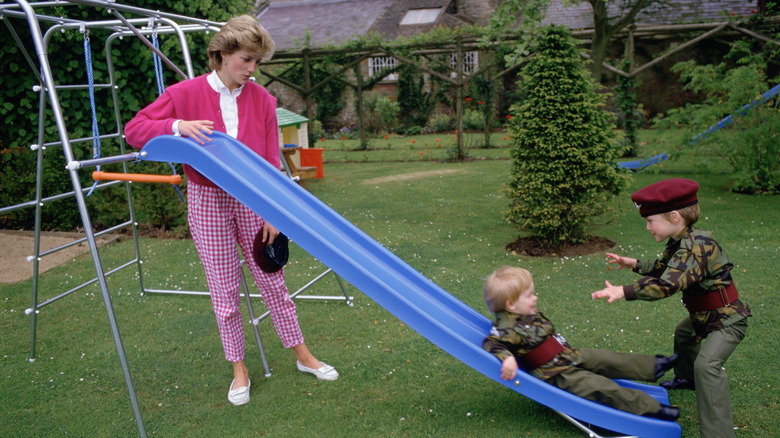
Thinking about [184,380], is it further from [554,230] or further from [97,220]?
[97,220]

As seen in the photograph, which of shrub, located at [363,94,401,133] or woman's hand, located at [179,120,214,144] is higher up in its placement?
woman's hand, located at [179,120,214,144]

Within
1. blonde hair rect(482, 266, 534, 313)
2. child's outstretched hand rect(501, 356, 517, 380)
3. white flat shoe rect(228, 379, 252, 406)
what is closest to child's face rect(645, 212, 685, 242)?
blonde hair rect(482, 266, 534, 313)

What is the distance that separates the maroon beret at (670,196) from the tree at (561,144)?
9.69ft

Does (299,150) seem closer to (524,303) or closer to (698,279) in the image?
(524,303)

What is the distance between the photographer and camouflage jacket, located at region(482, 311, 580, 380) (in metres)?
3.01

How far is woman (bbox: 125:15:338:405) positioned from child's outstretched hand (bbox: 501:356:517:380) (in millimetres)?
1312

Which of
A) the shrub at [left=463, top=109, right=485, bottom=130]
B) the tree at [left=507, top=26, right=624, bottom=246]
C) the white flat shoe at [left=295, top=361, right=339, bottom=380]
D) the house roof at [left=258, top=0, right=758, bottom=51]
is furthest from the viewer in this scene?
the house roof at [left=258, top=0, right=758, bottom=51]

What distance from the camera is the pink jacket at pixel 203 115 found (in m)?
3.17

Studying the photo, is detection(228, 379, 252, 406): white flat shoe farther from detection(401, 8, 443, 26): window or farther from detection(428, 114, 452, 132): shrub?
detection(401, 8, 443, 26): window

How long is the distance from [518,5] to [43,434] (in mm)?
6722

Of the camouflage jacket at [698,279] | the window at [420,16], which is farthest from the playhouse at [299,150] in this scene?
the window at [420,16]

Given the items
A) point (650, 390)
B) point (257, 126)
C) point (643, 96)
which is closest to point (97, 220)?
point (257, 126)

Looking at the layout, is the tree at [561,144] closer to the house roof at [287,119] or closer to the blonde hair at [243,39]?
the blonde hair at [243,39]

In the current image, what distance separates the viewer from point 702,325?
2996 mm
